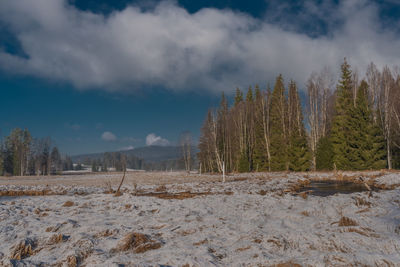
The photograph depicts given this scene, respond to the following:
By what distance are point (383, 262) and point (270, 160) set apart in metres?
31.5

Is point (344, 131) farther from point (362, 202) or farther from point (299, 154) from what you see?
point (362, 202)

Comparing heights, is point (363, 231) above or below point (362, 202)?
below

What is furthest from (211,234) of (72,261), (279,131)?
(279,131)

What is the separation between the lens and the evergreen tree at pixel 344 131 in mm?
27562

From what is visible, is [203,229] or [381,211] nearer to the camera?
[203,229]

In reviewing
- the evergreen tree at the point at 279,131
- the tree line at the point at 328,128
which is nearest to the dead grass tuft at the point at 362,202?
the tree line at the point at 328,128

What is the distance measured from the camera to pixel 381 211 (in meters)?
6.59

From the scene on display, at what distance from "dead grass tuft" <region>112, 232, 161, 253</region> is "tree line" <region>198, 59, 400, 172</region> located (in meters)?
24.1

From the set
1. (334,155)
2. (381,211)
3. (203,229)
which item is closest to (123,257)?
(203,229)

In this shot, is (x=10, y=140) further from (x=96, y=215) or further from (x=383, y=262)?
(x=383, y=262)

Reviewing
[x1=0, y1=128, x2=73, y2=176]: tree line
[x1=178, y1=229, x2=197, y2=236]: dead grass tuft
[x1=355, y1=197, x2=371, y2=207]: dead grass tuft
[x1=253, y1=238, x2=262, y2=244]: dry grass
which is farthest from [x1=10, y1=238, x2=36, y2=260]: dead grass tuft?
[x1=0, y1=128, x2=73, y2=176]: tree line

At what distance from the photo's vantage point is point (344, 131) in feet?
93.9

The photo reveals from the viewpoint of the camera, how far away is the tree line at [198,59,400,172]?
89.7ft

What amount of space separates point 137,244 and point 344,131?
2955 centimetres
